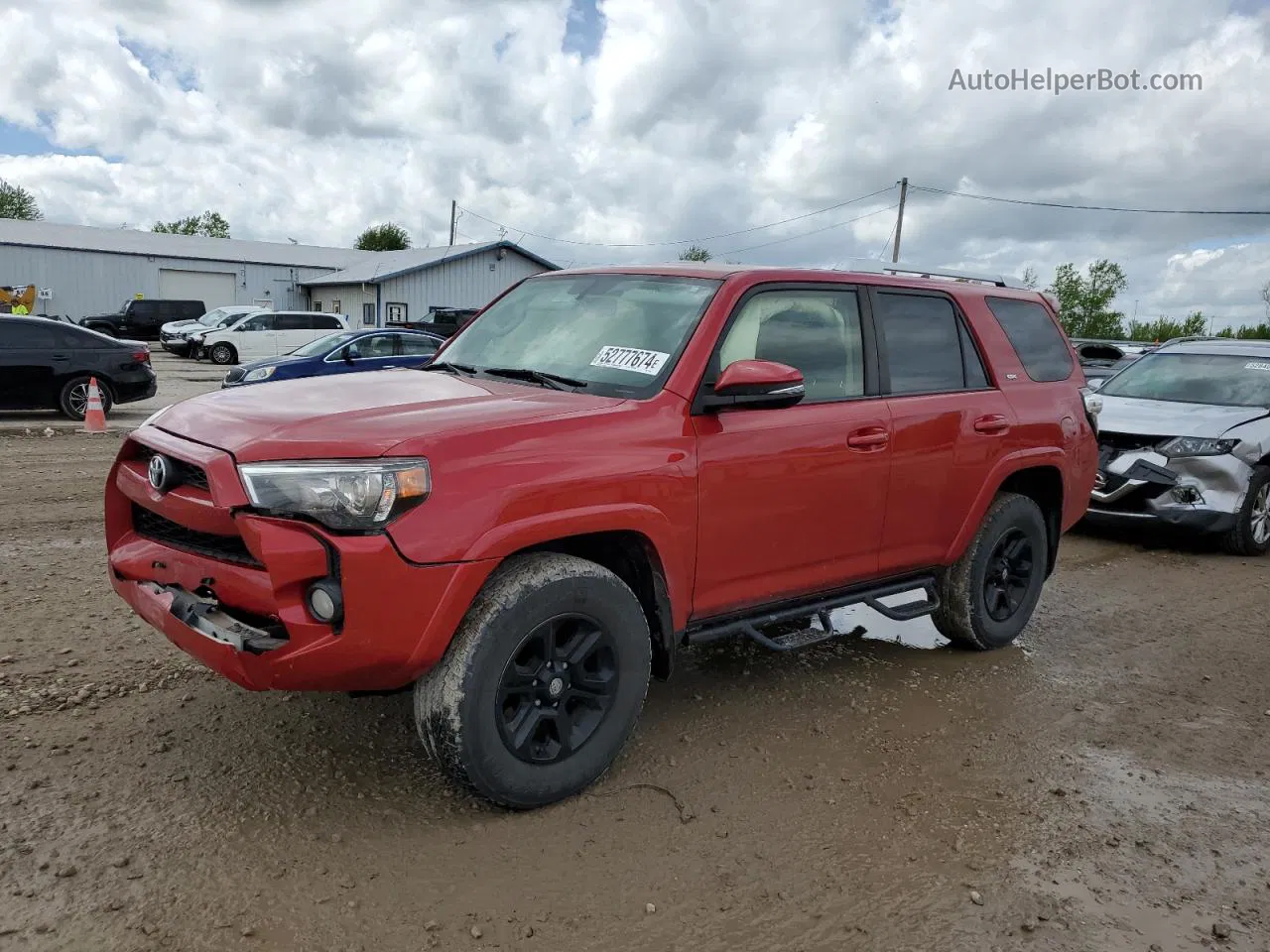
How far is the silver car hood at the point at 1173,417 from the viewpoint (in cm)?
816

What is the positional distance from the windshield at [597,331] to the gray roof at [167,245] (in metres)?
48.7

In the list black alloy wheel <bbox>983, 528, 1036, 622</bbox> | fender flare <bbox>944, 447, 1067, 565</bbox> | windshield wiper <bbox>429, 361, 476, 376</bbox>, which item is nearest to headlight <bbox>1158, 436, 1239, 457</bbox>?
black alloy wheel <bbox>983, 528, 1036, 622</bbox>

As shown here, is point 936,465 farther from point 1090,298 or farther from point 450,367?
point 1090,298

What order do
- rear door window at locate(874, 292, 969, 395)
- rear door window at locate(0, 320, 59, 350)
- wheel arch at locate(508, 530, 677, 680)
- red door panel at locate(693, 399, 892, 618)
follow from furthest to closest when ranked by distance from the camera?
rear door window at locate(0, 320, 59, 350) → rear door window at locate(874, 292, 969, 395) → red door panel at locate(693, 399, 892, 618) → wheel arch at locate(508, 530, 677, 680)

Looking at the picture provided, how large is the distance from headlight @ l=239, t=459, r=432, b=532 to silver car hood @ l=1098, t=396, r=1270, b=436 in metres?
6.72

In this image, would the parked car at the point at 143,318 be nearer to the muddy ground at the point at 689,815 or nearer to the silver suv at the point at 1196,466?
the silver suv at the point at 1196,466

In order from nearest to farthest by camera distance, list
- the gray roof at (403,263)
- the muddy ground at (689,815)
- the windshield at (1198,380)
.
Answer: the muddy ground at (689,815) < the windshield at (1198,380) < the gray roof at (403,263)

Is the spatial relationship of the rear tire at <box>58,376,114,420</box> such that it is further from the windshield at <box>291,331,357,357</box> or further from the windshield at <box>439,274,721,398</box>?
the windshield at <box>439,274,721,398</box>

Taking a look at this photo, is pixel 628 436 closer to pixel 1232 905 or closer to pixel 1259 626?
pixel 1232 905

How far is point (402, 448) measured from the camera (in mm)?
3070

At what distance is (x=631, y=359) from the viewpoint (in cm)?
395

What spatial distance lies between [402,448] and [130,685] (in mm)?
2208

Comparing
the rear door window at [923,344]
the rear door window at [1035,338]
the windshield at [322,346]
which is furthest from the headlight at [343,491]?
the windshield at [322,346]

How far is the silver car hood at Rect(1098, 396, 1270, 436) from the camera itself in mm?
8156
